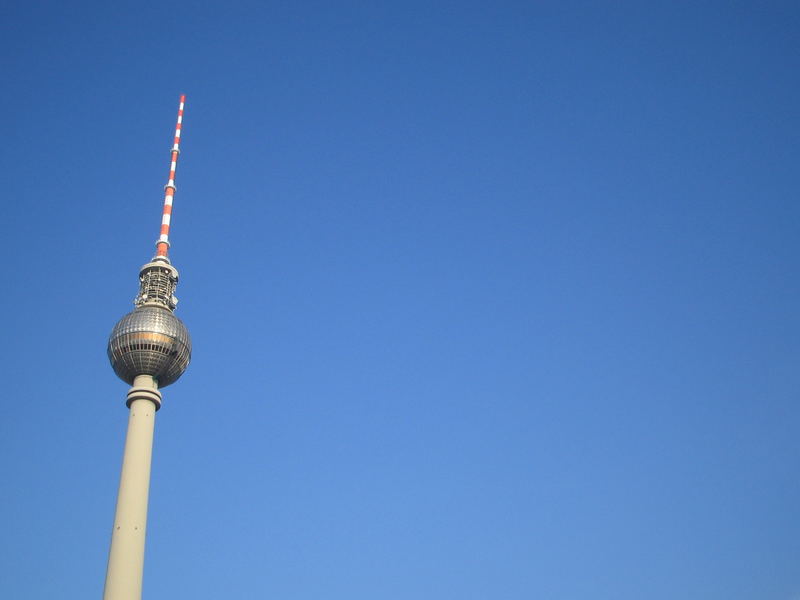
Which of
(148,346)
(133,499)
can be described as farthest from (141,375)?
(133,499)

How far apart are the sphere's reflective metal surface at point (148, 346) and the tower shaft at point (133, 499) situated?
1.29 meters

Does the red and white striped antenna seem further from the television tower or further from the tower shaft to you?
the tower shaft

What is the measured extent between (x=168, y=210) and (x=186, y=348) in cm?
1684

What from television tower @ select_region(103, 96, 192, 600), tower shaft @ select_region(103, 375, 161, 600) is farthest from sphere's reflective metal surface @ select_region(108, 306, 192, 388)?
tower shaft @ select_region(103, 375, 161, 600)

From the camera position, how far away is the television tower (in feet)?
206

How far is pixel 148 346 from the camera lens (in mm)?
73562

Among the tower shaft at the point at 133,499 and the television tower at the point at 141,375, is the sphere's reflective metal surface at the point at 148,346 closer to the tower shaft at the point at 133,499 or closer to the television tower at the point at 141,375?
the television tower at the point at 141,375

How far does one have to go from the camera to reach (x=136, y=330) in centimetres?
7388

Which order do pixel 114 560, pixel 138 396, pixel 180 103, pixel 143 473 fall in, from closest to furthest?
pixel 114 560 < pixel 143 473 < pixel 138 396 < pixel 180 103

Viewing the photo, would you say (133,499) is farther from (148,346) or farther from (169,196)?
(169,196)

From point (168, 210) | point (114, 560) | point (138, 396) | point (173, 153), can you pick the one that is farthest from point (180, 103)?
point (114, 560)

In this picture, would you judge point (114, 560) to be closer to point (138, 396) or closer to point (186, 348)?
point (138, 396)

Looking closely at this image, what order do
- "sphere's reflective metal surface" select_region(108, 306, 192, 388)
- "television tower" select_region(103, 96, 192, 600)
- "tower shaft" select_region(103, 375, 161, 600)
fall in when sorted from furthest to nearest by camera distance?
"sphere's reflective metal surface" select_region(108, 306, 192, 388) → "television tower" select_region(103, 96, 192, 600) → "tower shaft" select_region(103, 375, 161, 600)

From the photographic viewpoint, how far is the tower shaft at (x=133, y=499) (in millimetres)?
61719
